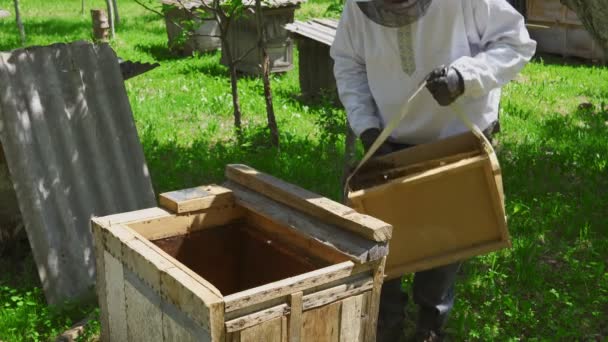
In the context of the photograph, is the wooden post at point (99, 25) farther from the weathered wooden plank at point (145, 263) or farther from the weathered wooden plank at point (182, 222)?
the weathered wooden plank at point (145, 263)

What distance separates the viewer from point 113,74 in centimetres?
482

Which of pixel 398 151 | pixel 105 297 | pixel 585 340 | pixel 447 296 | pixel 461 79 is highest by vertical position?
pixel 461 79

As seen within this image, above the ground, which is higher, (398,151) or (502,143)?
(398,151)

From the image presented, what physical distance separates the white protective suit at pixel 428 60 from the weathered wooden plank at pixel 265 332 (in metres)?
1.20

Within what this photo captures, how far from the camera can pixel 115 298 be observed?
289 cm

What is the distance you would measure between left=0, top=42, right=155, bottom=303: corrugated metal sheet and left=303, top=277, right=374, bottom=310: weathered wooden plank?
2.38 metres

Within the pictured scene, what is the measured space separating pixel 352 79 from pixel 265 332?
4.86 feet

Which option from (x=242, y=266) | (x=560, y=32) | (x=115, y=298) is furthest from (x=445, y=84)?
(x=560, y=32)

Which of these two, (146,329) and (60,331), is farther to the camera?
(60,331)

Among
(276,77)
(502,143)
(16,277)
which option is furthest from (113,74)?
(276,77)

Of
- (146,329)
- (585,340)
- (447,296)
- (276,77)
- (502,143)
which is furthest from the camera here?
(276,77)

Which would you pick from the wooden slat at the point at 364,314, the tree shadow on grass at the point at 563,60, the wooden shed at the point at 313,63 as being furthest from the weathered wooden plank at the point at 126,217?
the tree shadow on grass at the point at 563,60

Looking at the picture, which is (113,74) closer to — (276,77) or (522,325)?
(522,325)

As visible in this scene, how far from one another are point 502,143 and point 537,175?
2.78ft
